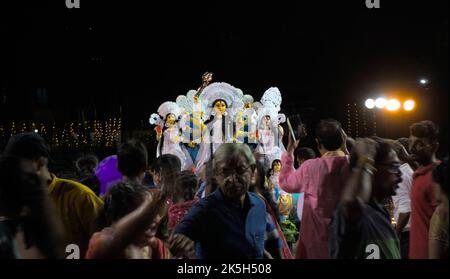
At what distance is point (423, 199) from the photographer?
346cm

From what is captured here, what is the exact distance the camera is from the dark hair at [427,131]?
381 centimetres

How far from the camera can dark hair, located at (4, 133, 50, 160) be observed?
9.60 feet

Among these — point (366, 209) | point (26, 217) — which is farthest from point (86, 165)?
point (366, 209)

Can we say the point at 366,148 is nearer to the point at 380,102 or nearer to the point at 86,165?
the point at 86,165

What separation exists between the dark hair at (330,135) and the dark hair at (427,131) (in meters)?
0.57

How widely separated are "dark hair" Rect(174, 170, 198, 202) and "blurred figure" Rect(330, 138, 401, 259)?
1.22 metres

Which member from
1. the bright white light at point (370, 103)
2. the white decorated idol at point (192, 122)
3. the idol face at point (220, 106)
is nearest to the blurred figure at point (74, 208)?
the bright white light at point (370, 103)

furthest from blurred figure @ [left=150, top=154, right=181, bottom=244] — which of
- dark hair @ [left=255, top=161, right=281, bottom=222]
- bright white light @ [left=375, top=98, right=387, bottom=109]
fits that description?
bright white light @ [left=375, top=98, right=387, bottom=109]

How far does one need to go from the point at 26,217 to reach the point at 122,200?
48 centimetres

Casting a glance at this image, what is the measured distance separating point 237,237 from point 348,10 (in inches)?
96.1

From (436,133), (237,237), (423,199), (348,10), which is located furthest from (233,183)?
(348,10)

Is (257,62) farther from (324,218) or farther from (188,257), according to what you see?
(188,257)

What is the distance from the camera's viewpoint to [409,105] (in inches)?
286

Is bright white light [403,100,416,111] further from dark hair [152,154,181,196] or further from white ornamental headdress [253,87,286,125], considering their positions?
dark hair [152,154,181,196]
